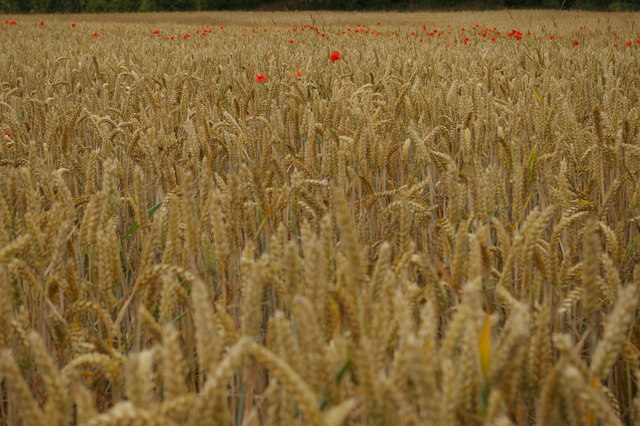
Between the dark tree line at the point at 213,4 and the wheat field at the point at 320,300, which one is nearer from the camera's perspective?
the wheat field at the point at 320,300

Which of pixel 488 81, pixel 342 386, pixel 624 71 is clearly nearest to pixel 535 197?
pixel 488 81

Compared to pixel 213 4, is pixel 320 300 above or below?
below

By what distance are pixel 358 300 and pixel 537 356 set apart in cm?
26

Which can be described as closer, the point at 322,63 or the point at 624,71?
the point at 624,71

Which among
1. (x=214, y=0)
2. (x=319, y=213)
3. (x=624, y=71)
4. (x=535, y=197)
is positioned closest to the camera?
(x=319, y=213)

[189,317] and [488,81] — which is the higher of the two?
[488,81]

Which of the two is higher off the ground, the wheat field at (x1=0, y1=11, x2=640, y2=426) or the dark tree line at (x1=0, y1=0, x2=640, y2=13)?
the dark tree line at (x1=0, y1=0, x2=640, y2=13)

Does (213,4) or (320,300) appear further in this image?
(213,4)

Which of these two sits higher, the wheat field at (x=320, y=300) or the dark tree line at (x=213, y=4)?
the dark tree line at (x=213, y=4)

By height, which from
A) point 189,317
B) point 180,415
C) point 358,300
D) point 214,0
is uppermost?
point 214,0

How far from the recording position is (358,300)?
0.83m

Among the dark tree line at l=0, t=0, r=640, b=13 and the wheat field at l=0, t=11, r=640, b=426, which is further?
the dark tree line at l=0, t=0, r=640, b=13

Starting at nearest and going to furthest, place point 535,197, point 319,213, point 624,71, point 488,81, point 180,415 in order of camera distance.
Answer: point 180,415
point 319,213
point 535,197
point 488,81
point 624,71

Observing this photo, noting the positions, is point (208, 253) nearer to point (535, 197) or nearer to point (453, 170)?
point (453, 170)
